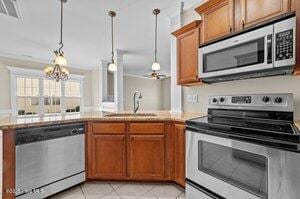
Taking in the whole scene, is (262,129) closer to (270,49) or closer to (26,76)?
(270,49)

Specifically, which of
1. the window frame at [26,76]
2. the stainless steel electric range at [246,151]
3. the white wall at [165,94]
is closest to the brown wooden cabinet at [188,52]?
the stainless steel electric range at [246,151]

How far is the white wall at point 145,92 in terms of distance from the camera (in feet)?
29.9

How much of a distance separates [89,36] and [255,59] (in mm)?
3407

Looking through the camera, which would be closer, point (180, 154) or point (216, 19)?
point (216, 19)

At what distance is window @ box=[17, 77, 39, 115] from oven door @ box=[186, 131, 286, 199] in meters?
5.63

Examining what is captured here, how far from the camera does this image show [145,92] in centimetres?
1014

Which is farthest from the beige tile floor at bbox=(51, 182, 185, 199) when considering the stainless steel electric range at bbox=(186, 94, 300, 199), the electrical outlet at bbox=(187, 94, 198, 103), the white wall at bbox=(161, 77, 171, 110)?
the white wall at bbox=(161, 77, 171, 110)

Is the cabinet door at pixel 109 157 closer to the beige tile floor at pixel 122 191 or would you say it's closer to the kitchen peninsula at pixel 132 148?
the kitchen peninsula at pixel 132 148

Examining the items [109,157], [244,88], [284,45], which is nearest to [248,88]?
[244,88]

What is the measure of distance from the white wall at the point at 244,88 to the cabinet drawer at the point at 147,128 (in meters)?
0.71

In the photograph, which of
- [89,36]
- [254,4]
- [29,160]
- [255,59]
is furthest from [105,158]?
[89,36]

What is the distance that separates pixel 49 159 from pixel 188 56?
199 cm

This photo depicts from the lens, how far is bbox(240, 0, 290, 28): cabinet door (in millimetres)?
1439

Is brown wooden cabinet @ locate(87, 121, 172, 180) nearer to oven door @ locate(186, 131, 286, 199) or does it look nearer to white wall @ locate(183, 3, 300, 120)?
oven door @ locate(186, 131, 286, 199)
